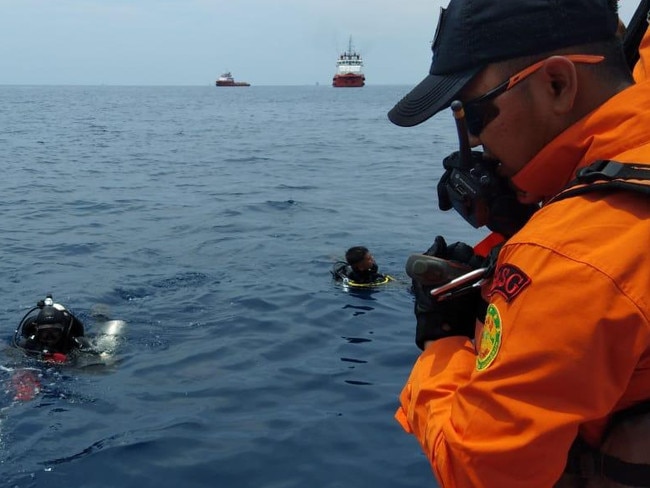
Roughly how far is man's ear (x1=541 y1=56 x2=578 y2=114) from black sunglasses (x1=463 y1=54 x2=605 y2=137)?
20 mm

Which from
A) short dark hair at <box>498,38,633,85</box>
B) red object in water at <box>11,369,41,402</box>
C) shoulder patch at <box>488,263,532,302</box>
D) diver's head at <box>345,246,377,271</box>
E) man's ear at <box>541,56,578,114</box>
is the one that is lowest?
red object in water at <box>11,369,41,402</box>

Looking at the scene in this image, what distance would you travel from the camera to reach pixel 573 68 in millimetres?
1468

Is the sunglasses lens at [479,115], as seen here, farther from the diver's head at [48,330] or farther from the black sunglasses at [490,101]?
the diver's head at [48,330]

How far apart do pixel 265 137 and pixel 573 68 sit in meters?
32.5

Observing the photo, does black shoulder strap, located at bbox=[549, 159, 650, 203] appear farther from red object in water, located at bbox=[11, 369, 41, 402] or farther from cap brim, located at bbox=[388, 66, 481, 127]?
red object in water, located at bbox=[11, 369, 41, 402]

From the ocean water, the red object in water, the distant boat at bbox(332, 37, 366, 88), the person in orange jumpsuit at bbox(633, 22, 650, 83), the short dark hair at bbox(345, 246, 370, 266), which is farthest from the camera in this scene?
the distant boat at bbox(332, 37, 366, 88)

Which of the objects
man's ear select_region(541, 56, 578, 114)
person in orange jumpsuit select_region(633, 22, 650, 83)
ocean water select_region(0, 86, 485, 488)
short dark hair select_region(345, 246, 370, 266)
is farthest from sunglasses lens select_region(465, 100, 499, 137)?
short dark hair select_region(345, 246, 370, 266)

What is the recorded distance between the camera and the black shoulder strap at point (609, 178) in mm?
1242

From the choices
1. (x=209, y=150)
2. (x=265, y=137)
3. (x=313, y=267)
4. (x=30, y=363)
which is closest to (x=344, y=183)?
(x=313, y=267)

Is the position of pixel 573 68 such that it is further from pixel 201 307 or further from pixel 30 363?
pixel 201 307

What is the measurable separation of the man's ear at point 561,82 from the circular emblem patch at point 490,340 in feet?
1.52

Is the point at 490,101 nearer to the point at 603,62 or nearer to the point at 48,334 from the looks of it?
the point at 603,62

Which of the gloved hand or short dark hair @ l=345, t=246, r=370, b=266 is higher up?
the gloved hand

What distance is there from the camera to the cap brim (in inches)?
64.2
